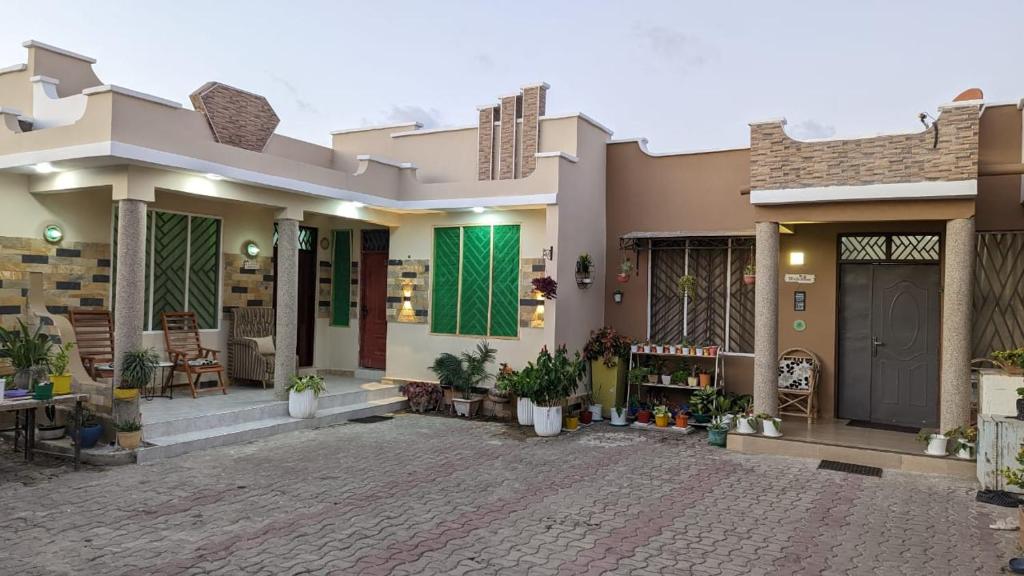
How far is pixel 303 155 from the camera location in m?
11.8

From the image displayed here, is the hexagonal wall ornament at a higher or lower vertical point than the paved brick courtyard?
higher

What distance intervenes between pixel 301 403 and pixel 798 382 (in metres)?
6.53

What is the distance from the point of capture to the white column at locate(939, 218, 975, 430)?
7480mm

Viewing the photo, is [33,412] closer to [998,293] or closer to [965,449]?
[965,449]

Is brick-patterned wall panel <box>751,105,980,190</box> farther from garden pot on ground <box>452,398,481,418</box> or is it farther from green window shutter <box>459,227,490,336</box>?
garden pot on ground <box>452,398,481,418</box>

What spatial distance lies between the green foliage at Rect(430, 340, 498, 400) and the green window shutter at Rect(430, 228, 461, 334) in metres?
0.50

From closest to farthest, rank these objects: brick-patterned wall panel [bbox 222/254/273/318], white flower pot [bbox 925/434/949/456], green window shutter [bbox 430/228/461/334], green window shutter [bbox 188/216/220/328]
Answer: white flower pot [bbox 925/434/949/456] < green window shutter [bbox 188/216/220/328] < brick-patterned wall panel [bbox 222/254/273/318] < green window shutter [bbox 430/228/461/334]

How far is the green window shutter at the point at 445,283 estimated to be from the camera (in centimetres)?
1066

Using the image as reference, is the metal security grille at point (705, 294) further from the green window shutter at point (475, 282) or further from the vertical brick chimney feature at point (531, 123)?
the green window shutter at point (475, 282)

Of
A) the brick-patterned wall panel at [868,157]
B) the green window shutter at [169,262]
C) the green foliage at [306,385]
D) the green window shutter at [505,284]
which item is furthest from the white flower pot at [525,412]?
the green window shutter at [169,262]

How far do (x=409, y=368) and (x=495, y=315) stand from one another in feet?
5.50

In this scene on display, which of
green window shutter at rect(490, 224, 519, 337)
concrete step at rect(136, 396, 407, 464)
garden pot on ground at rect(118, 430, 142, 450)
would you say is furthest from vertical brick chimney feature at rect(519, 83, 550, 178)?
garden pot on ground at rect(118, 430, 142, 450)

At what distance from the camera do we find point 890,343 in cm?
927

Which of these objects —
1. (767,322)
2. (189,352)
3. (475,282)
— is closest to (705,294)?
(767,322)
